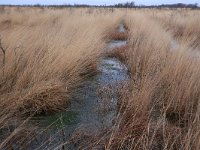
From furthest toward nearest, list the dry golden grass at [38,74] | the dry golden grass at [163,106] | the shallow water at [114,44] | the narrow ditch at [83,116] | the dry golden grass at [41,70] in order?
the shallow water at [114,44], the dry golden grass at [41,70], the dry golden grass at [38,74], the narrow ditch at [83,116], the dry golden grass at [163,106]

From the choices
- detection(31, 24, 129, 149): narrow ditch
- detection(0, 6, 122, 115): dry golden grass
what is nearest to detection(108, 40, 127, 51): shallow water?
detection(0, 6, 122, 115): dry golden grass

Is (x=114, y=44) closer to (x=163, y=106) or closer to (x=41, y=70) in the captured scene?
(x=41, y=70)

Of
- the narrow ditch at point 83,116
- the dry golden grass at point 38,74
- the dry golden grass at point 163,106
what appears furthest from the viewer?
the dry golden grass at point 38,74

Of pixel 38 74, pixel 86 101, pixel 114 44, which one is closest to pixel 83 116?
pixel 86 101

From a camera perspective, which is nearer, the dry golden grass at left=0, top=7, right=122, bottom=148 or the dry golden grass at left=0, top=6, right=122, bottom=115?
the dry golden grass at left=0, top=7, right=122, bottom=148

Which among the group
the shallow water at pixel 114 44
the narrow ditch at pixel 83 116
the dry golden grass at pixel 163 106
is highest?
the dry golden grass at pixel 163 106

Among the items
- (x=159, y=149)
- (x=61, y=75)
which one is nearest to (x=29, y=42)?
(x=61, y=75)

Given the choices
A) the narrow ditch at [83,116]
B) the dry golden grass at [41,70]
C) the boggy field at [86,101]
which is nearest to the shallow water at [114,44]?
the dry golden grass at [41,70]

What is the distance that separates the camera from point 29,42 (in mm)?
5457

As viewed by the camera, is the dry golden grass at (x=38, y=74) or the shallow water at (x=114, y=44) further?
the shallow water at (x=114, y=44)

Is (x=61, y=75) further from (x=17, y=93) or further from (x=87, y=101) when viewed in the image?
(x=17, y=93)

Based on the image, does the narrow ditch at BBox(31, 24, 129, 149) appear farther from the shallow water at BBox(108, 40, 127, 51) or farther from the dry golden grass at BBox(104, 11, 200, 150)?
the shallow water at BBox(108, 40, 127, 51)

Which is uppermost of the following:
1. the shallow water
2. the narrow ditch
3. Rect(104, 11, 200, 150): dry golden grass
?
Rect(104, 11, 200, 150): dry golden grass

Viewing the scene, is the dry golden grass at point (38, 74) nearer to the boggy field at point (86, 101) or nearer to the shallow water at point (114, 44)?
the boggy field at point (86, 101)
